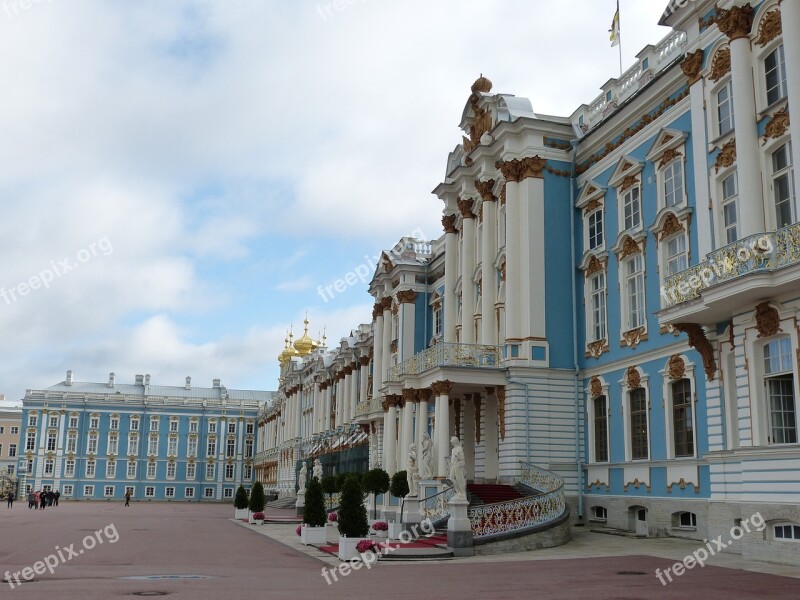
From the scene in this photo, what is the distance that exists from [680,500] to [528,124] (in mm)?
14099

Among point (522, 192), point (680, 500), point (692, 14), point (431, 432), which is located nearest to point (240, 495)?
point (431, 432)

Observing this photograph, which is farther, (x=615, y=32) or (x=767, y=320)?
(x=615, y=32)

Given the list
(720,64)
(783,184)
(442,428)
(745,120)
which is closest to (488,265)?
(442,428)

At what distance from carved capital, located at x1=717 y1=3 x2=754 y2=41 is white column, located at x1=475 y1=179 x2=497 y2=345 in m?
13.2

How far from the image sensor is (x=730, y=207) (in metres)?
20.6

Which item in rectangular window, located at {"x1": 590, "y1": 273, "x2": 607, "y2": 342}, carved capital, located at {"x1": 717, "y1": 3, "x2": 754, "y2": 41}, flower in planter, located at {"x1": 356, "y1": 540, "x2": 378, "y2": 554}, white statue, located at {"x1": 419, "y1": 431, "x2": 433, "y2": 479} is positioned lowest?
flower in planter, located at {"x1": 356, "y1": 540, "x2": 378, "y2": 554}

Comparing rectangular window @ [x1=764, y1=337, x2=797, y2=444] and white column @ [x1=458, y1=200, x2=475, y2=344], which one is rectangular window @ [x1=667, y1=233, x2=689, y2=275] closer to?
rectangular window @ [x1=764, y1=337, x2=797, y2=444]

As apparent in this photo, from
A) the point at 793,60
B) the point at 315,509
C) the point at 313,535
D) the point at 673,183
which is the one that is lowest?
the point at 313,535

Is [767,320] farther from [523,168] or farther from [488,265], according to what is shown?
[488,265]

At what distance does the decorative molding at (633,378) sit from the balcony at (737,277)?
6.36 metres

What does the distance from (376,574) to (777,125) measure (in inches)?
512

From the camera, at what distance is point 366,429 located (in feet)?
163

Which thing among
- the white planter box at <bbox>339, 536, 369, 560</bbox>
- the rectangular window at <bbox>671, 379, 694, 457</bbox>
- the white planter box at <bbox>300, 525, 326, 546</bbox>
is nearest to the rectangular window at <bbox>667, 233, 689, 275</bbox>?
the rectangular window at <bbox>671, 379, 694, 457</bbox>

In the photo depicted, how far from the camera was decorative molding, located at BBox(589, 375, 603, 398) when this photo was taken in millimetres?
28164
